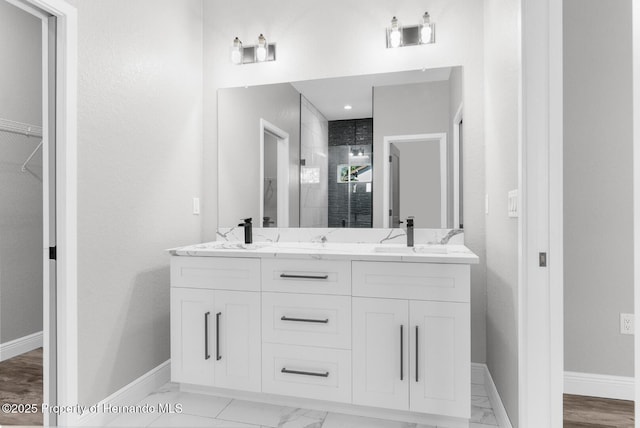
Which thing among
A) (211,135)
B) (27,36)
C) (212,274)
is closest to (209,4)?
(211,135)

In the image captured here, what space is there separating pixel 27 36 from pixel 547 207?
2305 mm


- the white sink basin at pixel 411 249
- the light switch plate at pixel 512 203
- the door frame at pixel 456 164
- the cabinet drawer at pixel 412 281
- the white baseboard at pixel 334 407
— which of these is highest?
the door frame at pixel 456 164

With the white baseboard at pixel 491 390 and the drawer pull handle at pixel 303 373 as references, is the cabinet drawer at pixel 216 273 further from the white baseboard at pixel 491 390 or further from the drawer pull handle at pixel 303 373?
the white baseboard at pixel 491 390

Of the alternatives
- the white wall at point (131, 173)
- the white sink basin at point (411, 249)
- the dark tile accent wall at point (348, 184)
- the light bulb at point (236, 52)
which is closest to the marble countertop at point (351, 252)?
the white sink basin at point (411, 249)

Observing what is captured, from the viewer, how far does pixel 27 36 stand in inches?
67.2

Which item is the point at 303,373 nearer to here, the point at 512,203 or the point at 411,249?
the point at 411,249

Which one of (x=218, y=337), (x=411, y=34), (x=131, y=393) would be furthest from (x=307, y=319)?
(x=411, y=34)

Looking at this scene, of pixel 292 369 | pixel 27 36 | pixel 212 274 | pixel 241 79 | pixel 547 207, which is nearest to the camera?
pixel 547 207

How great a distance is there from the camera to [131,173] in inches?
84.2

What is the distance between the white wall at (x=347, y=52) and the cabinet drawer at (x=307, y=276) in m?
0.93

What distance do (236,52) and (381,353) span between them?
7.01ft

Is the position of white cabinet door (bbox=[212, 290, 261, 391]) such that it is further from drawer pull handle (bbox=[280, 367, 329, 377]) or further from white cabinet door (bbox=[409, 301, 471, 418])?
white cabinet door (bbox=[409, 301, 471, 418])

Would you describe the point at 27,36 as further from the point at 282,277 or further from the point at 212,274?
the point at 282,277

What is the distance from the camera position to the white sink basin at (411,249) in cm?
214
